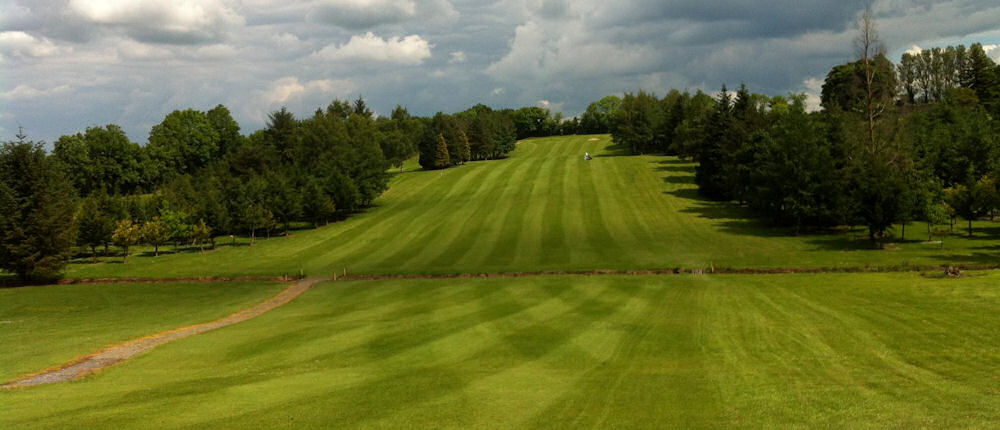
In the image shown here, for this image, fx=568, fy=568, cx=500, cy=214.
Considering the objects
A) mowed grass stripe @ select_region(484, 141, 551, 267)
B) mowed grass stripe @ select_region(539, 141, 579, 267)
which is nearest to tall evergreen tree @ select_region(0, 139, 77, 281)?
mowed grass stripe @ select_region(484, 141, 551, 267)

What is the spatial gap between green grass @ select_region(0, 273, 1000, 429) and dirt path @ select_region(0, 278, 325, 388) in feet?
3.94

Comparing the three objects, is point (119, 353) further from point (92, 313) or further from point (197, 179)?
point (197, 179)

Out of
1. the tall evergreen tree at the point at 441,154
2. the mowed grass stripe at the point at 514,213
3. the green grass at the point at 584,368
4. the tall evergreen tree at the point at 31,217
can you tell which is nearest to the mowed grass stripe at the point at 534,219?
the mowed grass stripe at the point at 514,213

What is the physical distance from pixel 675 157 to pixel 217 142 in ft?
418

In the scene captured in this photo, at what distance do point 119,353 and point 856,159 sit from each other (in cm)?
7171

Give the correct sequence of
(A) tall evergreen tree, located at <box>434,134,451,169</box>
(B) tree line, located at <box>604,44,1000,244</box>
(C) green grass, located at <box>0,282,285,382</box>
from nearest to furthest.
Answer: (C) green grass, located at <box>0,282,285,382</box>, (B) tree line, located at <box>604,44,1000,244</box>, (A) tall evergreen tree, located at <box>434,134,451,169</box>

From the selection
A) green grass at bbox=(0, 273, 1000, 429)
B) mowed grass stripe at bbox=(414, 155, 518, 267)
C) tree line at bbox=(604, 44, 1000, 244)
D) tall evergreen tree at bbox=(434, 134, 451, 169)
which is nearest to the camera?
green grass at bbox=(0, 273, 1000, 429)

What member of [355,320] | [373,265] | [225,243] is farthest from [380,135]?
[355,320]

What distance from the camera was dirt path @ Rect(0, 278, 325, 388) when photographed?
21.3 meters

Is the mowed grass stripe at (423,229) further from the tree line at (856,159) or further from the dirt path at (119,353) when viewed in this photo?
the tree line at (856,159)

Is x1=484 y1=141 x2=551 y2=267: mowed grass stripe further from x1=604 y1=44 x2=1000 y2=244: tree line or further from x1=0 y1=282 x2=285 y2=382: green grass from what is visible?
x1=604 y1=44 x2=1000 y2=244: tree line

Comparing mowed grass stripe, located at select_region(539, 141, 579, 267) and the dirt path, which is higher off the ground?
mowed grass stripe, located at select_region(539, 141, 579, 267)

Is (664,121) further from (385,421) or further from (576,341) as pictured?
(385,421)

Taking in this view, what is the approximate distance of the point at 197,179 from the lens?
12375cm
